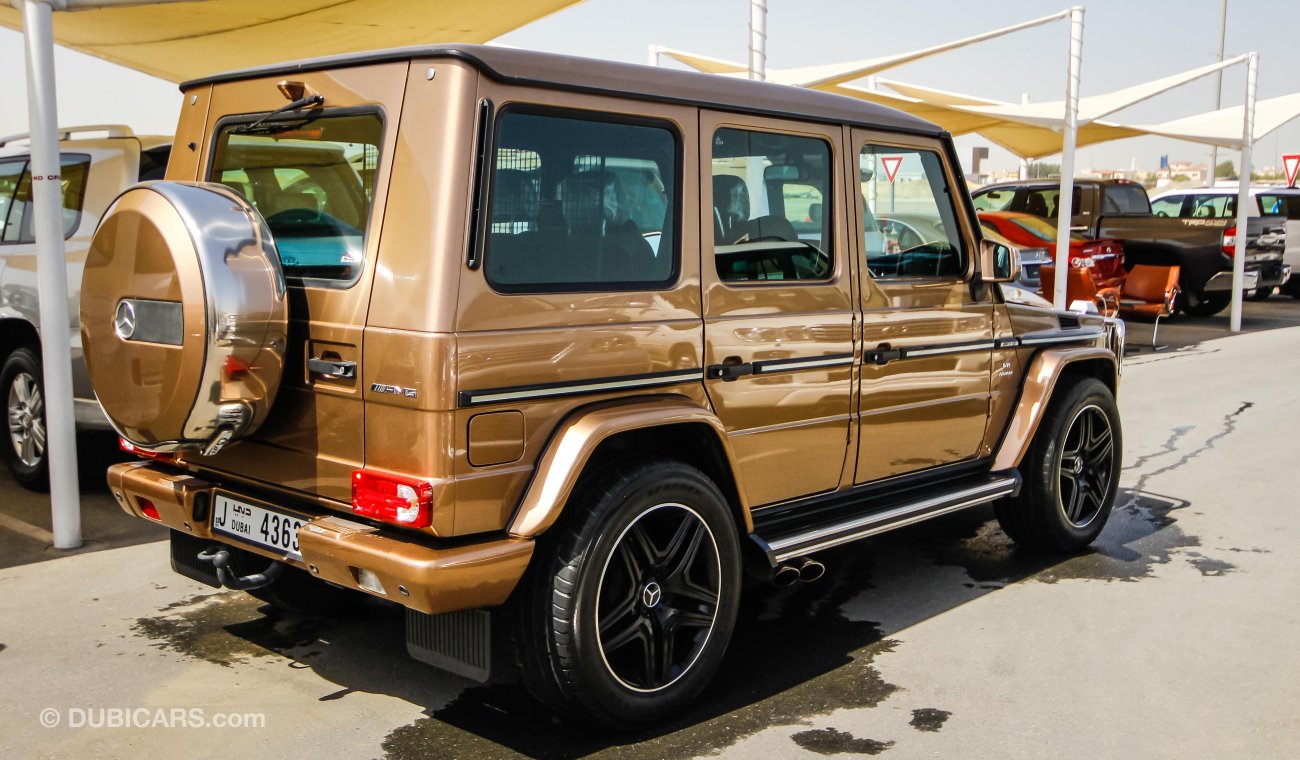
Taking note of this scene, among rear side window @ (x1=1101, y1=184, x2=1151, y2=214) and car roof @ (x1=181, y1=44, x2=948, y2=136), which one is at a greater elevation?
rear side window @ (x1=1101, y1=184, x2=1151, y2=214)

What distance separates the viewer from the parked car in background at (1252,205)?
19859mm

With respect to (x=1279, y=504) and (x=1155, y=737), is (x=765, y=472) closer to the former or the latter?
(x=1155, y=737)

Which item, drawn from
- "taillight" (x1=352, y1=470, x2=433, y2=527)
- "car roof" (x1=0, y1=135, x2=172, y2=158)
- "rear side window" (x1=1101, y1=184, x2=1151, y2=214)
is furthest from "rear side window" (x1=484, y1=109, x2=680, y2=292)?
"rear side window" (x1=1101, y1=184, x2=1151, y2=214)

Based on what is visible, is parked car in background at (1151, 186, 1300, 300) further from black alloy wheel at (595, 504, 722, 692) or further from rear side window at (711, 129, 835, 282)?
black alloy wheel at (595, 504, 722, 692)

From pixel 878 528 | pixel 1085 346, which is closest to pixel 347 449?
pixel 878 528

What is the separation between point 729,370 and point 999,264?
163 centimetres

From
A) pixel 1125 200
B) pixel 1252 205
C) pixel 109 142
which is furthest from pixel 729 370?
pixel 1252 205

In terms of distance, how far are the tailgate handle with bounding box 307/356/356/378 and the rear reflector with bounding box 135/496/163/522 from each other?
98 cm

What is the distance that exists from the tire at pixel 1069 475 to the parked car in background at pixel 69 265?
15.1ft

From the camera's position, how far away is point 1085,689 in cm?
401

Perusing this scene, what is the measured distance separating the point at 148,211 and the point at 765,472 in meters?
2.13

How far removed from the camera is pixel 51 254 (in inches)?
208

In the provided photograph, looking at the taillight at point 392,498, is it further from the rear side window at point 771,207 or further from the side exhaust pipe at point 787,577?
the side exhaust pipe at point 787,577

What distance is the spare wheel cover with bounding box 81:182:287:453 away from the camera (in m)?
3.28
